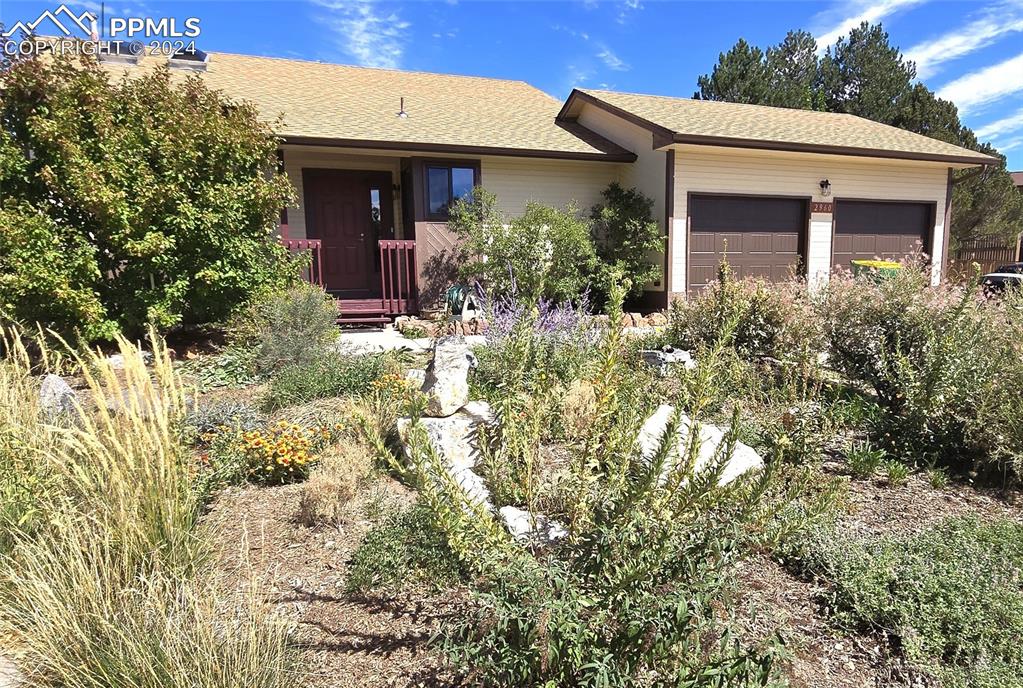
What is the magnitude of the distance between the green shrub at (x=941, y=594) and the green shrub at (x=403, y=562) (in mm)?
1655

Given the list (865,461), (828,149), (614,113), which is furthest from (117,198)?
(828,149)

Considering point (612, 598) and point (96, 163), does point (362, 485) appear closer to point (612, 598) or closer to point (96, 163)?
point (612, 598)

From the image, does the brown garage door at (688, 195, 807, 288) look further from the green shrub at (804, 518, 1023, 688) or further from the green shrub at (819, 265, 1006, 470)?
the green shrub at (804, 518, 1023, 688)

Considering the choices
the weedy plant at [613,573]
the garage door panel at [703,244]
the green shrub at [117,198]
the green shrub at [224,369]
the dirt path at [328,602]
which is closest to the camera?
the weedy plant at [613,573]

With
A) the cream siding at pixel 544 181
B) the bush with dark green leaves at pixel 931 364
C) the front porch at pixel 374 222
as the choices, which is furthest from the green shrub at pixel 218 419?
the cream siding at pixel 544 181

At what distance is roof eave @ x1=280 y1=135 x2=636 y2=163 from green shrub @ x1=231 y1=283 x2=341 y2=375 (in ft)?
10.8

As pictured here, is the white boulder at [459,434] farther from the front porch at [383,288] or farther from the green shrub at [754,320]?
the front porch at [383,288]

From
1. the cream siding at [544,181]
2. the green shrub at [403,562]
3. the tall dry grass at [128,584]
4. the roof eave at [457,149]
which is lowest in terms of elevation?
the green shrub at [403,562]

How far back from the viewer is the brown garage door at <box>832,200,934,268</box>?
41.2 feet

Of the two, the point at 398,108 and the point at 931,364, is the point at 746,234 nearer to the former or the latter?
the point at 398,108

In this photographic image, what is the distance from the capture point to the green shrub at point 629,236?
11078 mm

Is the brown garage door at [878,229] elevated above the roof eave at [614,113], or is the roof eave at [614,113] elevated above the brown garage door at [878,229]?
the roof eave at [614,113]

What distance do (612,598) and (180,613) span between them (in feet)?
4.76

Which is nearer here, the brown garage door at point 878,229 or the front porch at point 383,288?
the front porch at point 383,288
